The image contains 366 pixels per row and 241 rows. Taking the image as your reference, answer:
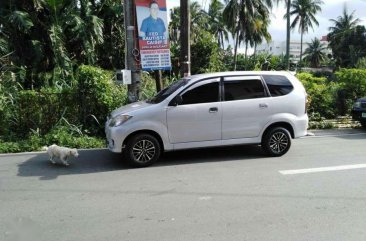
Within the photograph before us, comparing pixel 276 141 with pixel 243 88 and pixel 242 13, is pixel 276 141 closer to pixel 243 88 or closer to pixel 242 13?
pixel 243 88

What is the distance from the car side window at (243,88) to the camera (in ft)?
27.3

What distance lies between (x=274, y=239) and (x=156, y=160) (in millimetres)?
3897

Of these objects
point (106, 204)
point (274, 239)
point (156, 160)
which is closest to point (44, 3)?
point (156, 160)

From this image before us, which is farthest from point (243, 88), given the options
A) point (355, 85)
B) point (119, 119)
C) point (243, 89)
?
point (355, 85)

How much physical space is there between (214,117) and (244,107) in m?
0.66

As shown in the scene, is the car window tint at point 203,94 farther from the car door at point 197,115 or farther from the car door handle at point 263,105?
the car door handle at point 263,105

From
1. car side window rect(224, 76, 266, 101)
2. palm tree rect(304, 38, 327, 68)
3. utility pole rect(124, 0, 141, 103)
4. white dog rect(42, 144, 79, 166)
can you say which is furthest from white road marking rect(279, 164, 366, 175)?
palm tree rect(304, 38, 327, 68)

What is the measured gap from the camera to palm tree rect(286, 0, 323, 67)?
5912cm

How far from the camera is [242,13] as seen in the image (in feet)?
138

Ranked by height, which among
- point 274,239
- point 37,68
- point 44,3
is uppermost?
point 44,3

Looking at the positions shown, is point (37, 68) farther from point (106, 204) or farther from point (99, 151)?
point (106, 204)

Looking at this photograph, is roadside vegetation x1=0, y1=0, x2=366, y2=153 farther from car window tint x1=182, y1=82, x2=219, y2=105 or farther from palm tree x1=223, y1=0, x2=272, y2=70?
palm tree x1=223, y1=0, x2=272, y2=70

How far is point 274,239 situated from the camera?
4.53 metres

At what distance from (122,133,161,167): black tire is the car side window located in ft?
5.59
